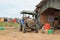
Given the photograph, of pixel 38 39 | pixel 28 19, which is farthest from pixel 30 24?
pixel 38 39

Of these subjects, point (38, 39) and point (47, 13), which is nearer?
point (38, 39)

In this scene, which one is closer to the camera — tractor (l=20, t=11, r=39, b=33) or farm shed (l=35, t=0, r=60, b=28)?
tractor (l=20, t=11, r=39, b=33)

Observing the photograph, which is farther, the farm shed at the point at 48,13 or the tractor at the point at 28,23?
the farm shed at the point at 48,13

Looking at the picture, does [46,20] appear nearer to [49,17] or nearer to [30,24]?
[49,17]

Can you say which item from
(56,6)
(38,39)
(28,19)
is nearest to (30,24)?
(28,19)

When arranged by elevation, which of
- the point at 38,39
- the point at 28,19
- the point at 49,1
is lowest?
the point at 38,39

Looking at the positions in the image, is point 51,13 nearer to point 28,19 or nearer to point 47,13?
point 47,13

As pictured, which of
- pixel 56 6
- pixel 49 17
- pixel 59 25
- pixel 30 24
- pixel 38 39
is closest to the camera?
pixel 38 39

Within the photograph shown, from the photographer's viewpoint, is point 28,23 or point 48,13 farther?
point 48,13

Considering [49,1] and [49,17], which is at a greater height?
[49,1]

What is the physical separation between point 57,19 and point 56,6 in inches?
162

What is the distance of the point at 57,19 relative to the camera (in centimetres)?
3034

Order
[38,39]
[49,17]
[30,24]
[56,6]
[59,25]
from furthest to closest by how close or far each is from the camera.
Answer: [49,17] → [59,25] → [56,6] → [30,24] → [38,39]

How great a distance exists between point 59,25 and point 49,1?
3.78 metres
